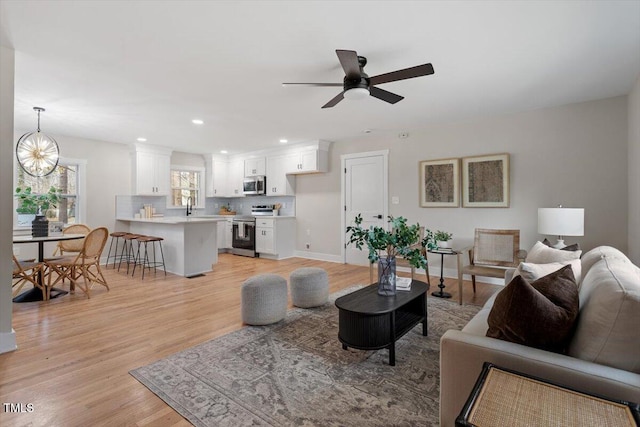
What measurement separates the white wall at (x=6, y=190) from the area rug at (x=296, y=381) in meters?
1.29

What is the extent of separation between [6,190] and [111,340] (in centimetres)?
149

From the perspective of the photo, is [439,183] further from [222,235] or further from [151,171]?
[151,171]

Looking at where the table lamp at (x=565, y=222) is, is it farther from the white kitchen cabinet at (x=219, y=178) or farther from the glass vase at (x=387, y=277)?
the white kitchen cabinet at (x=219, y=178)

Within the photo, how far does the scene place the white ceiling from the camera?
2.17 metres

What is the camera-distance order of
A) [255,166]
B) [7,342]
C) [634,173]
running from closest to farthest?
1. [7,342]
2. [634,173]
3. [255,166]

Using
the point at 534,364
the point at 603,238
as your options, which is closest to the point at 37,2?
the point at 534,364

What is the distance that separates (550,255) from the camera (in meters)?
2.54

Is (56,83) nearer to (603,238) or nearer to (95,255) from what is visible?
(95,255)

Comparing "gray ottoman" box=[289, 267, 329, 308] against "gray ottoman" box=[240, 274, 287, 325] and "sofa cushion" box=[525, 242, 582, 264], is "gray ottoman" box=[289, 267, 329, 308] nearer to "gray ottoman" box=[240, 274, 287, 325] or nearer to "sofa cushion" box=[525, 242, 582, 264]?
"gray ottoman" box=[240, 274, 287, 325]

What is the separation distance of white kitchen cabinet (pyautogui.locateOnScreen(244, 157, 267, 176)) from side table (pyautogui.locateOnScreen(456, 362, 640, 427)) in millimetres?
6737

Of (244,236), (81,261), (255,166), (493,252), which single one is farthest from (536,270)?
(255,166)

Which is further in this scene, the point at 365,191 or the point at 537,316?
the point at 365,191

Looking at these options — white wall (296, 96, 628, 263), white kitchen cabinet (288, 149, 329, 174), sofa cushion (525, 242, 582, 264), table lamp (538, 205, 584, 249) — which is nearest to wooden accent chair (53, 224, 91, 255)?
white kitchen cabinet (288, 149, 329, 174)

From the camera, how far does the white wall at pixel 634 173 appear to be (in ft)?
10.7
